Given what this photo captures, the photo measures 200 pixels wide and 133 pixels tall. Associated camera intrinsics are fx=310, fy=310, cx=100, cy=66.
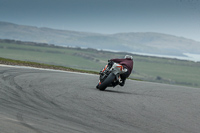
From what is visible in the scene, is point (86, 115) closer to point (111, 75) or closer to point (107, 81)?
point (107, 81)

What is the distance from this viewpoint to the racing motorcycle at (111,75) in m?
11.6

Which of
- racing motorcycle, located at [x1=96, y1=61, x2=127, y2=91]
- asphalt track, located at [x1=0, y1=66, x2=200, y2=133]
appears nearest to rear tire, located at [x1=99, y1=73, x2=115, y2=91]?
racing motorcycle, located at [x1=96, y1=61, x2=127, y2=91]

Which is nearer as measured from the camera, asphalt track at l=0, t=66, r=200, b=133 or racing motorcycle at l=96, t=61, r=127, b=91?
asphalt track at l=0, t=66, r=200, b=133

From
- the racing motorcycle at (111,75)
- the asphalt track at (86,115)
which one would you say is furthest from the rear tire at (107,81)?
the asphalt track at (86,115)

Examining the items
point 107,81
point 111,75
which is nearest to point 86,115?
point 107,81

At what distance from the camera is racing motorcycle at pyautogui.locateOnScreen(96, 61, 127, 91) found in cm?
1162

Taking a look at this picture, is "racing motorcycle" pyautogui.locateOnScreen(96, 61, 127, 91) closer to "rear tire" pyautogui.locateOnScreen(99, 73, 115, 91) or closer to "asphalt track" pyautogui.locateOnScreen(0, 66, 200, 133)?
"rear tire" pyautogui.locateOnScreen(99, 73, 115, 91)

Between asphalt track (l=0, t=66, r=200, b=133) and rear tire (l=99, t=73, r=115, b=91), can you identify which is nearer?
asphalt track (l=0, t=66, r=200, b=133)

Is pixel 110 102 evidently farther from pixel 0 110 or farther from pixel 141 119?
pixel 0 110

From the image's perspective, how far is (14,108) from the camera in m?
6.56

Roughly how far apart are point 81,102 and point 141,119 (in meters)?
2.09

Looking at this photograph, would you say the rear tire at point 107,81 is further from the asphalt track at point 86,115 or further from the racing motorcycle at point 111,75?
the asphalt track at point 86,115

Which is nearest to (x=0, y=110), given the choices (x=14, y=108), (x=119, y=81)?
(x=14, y=108)

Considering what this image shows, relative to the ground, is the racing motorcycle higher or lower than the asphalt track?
higher
